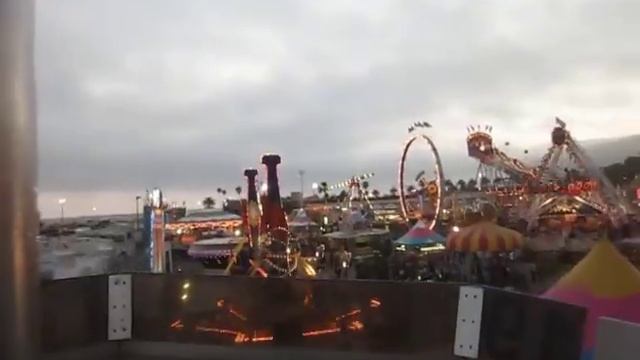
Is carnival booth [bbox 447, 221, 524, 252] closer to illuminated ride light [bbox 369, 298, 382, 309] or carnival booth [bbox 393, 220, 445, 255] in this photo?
carnival booth [bbox 393, 220, 445, 255]

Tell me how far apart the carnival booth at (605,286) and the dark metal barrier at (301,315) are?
2.71 metres

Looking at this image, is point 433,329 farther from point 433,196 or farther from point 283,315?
point 433,196

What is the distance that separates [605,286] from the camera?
632cm

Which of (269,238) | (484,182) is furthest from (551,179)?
(269,238)

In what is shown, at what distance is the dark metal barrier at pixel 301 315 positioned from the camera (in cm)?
336

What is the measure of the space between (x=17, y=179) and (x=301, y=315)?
1.68m

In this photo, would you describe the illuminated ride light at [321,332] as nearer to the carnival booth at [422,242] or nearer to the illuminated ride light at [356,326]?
the illuminated ride light at [356,326]

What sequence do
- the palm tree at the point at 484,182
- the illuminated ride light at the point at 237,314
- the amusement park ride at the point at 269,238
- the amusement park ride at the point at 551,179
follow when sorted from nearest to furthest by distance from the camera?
1. the illuminated ride light at the point at 237,314
2. the amusement park ride at the point at 269,238
3. the amusement park ride at the point at 551,179
4. the palm tree at the point at 484,182

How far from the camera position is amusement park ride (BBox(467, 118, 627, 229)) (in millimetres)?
37594

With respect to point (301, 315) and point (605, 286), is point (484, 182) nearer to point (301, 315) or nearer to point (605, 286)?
point (605, 286)

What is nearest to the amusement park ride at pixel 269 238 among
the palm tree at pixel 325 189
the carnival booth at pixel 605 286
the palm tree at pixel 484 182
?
the carnival booth at pixel 605 286

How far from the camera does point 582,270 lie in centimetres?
664

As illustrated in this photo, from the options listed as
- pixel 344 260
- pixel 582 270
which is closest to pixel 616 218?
pixel 344 260

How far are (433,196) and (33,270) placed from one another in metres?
36.3
